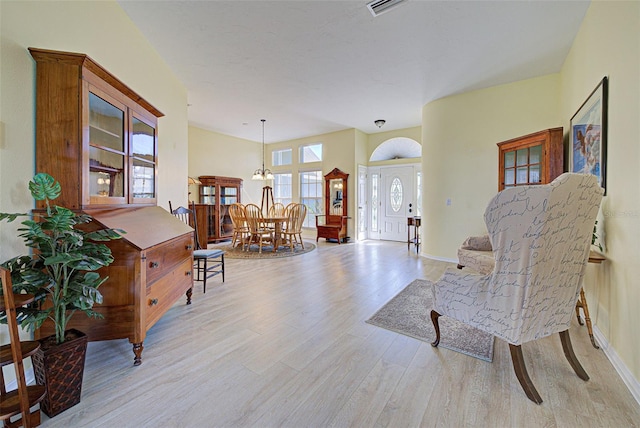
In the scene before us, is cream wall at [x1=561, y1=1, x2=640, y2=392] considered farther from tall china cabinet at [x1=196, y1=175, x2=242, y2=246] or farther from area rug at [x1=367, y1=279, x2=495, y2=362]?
tall china cabinet at [x1=196, y1=175, x2=242, y2=246]

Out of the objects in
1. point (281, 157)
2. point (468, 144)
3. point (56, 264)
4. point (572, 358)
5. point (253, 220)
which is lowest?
point (572, 358)

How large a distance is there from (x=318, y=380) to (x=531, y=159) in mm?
4007

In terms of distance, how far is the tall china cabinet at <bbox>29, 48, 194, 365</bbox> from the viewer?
163cm

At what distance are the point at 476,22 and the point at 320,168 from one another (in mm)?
5240

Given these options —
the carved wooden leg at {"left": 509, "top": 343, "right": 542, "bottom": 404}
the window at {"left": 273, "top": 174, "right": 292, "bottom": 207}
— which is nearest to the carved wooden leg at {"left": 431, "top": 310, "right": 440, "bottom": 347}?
the carved wooden leg at {"left": 509, "top": 343, "right": 542, "bottom": 404}

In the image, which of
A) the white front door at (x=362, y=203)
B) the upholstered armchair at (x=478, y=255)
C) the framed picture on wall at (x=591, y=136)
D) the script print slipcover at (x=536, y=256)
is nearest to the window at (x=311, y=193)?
the white front door at (x=362, y=203)

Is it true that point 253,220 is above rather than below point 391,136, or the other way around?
below

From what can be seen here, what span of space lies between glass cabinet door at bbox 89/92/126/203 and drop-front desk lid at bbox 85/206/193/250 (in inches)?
4.9

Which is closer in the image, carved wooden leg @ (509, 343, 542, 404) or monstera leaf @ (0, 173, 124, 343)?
monstera leaf @ (0, 173, 124, 343)

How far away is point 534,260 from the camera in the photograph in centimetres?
139

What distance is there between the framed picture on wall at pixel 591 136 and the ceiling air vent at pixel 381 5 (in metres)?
1.84

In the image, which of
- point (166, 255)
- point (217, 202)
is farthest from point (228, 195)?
point (166, 255)

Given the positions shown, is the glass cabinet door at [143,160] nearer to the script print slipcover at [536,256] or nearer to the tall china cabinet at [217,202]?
the script print slipcover at [536,256]

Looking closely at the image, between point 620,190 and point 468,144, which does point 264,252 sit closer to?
point 468,144
